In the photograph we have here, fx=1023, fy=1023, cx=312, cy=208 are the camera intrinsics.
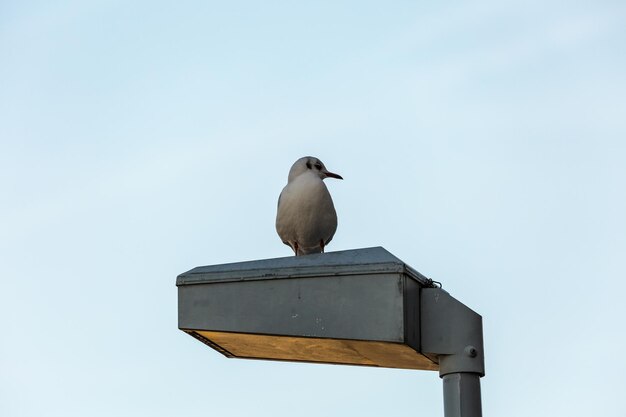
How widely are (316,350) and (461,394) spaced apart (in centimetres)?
68

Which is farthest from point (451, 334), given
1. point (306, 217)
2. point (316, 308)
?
point (306, 217)

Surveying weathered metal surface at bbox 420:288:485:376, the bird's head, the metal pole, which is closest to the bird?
the bird's head

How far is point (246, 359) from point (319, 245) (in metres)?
2.74

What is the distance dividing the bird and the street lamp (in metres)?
2.81

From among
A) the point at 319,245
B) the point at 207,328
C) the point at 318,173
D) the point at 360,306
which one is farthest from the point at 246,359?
the point at 318,173

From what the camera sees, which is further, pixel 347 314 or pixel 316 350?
pixel 316 350

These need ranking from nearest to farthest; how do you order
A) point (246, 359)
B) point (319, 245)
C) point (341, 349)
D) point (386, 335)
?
point (386, 335) < point (341, 349) < point (246, 359) < point (319, 245)

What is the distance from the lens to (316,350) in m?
4.41

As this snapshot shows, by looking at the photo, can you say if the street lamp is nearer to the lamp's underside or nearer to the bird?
the lamp's underside

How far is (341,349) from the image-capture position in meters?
4.35

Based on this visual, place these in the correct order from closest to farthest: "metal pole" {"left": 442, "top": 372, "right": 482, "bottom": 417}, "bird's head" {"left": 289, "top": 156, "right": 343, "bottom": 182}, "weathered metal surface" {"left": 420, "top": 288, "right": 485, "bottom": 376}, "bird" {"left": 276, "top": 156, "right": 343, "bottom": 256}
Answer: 1. "metal pole" {"left": 442, "top": 372, "right": 482, "bottom": 417}
2. "weathered metal surface" {"left": 420, "top": 288, "right": 485, "bottom": 376}
3. "bird" {"left": 276, "top": 156, "right": 343, "bottom": 256}
4. "bird's head" {"left": 289, "top": 156, "right": 343, "bottom": 182}

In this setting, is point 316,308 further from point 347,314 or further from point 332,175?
point 332,175

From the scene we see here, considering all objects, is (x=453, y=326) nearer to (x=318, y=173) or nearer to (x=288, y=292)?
(x=288, y=292)

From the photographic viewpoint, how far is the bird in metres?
7.33
